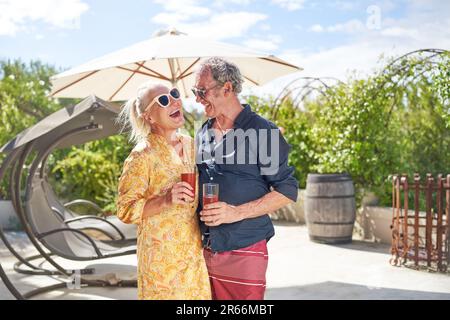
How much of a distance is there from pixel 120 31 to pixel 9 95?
3425 mm

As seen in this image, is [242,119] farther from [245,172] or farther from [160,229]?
[160,229]

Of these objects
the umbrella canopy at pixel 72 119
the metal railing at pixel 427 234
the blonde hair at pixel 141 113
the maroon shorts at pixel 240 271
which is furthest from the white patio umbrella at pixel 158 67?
the maroon shorts at pixel 240 271

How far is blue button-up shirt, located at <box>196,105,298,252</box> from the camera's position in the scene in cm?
215

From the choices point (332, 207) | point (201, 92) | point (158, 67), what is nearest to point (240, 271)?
point (201, 92)

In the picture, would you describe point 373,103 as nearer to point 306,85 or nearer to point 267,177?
point 306,85

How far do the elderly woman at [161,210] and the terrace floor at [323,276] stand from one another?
261 cm

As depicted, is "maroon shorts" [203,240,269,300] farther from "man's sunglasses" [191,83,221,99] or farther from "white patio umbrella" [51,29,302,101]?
"white patio umbrella" [51,29,302,101]

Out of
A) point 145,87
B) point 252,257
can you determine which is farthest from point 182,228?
point 145,87

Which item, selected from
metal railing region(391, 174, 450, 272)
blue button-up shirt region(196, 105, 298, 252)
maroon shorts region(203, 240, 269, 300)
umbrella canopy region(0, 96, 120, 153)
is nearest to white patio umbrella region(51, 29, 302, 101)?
umbrella canopy region(0, 96, 120, 153)

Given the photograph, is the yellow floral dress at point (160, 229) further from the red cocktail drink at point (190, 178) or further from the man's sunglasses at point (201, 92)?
the man's sunglasses at point (201, 92)

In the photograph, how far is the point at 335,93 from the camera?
8023 mm

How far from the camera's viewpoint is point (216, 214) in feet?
6.73

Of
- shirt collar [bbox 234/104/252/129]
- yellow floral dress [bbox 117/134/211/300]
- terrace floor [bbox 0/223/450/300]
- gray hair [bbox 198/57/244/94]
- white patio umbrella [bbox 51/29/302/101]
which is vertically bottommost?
terrace floor [bbox 0/223/450/300]

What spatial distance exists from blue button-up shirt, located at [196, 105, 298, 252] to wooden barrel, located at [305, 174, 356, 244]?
A: 15.5ft
